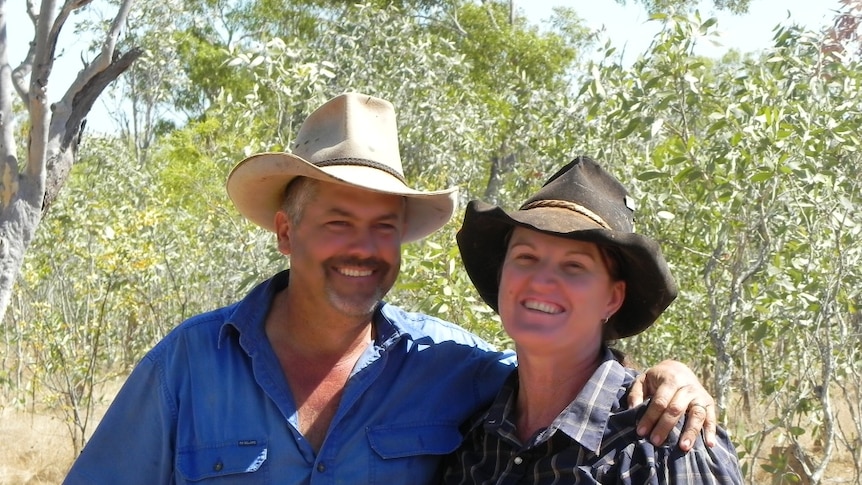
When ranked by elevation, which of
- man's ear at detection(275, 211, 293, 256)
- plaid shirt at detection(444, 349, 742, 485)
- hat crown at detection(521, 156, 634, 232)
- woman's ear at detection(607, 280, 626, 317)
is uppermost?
man's ear at detection(275, 211, 293, 256)

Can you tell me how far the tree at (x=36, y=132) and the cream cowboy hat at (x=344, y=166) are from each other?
88.0 inches

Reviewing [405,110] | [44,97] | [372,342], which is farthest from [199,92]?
[372,342]

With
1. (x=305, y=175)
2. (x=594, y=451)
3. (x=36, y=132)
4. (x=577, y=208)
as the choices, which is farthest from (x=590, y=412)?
(x=36, y=132)

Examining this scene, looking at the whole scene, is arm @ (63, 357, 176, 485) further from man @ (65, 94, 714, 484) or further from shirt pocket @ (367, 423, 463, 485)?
shirt pocket @ (367, 423, 463, 485)

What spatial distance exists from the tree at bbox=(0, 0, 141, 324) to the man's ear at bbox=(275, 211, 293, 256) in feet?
7.93

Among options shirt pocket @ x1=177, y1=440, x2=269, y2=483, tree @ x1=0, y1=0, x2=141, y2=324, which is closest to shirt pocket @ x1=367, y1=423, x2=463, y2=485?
shirt pocket @ x1=177, y1=440, x2=269, y2=483

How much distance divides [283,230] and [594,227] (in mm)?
1061

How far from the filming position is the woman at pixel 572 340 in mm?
2271

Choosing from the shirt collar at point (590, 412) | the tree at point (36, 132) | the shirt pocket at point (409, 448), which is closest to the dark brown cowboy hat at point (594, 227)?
the shirt collar at point (590, 412)

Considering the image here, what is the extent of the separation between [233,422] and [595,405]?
95 cm

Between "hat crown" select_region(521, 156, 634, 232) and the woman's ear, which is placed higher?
"hat crown" select_region(521, 156, 634, 232)

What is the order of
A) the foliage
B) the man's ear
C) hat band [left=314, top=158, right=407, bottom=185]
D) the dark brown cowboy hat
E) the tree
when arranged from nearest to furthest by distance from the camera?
the dark brown cowboy hat, hat band [left=314, top=158, right=407, bottom=185], the man's ear, the foliage, the tree

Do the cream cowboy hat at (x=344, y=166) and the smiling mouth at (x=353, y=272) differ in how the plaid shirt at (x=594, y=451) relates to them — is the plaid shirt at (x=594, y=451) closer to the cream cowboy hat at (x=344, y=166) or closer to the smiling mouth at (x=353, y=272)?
the smiling mouth at (x=353, y=272)

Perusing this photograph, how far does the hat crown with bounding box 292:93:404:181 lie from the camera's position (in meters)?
2.95
